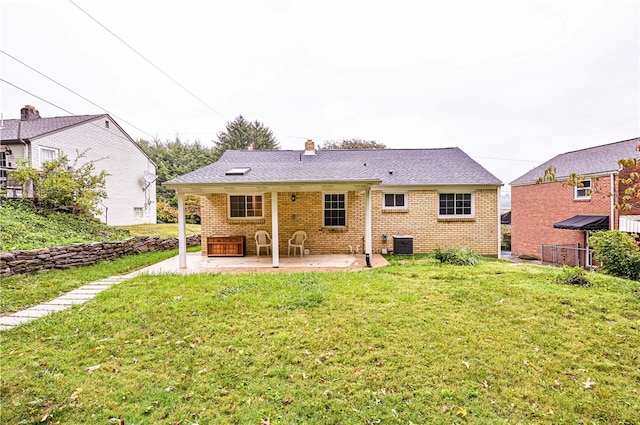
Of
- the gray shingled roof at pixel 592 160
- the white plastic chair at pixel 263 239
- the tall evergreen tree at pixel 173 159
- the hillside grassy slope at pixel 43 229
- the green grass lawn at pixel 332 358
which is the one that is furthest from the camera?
the tall evergreen tree at pixel 173 159

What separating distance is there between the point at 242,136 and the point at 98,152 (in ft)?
70.9

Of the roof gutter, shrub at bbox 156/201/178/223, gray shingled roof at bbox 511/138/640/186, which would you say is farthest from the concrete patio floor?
shrub at bbox 156/201/178/223

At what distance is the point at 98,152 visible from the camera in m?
18.7

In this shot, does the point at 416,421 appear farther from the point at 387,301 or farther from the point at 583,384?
the point at 387,301

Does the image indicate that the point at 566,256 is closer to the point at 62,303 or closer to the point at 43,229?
the point at 62,303

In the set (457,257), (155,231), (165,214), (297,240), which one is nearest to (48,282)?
(297,240)

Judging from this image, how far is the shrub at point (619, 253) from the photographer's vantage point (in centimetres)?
784

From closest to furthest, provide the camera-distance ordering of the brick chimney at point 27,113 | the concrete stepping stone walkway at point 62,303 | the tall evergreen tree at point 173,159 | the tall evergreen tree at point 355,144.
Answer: the concrete stepping stone walkway at point 62,303
the brick chimney at point 27,113
the tall evergreen tree at point 173,159
the tall evergreen tree at point 355,144

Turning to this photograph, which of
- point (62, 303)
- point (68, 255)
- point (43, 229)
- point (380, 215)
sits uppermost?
point (380, 215)

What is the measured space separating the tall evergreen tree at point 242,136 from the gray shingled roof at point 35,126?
20.0 meters

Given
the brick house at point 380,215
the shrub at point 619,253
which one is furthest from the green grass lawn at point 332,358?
the brick house at point 380,215

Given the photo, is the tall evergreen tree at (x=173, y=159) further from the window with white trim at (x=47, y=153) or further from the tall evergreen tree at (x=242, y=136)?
the window with white trim at (x=47, y=153)

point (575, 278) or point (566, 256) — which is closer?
point (575, 278)

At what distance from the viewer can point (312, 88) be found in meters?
22.1
